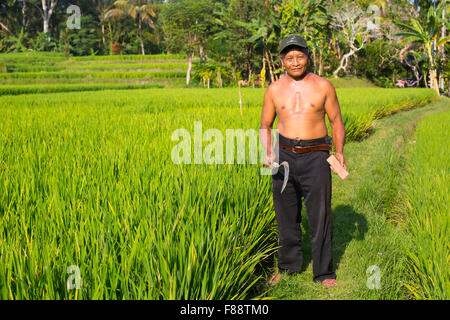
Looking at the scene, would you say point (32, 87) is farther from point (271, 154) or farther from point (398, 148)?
point (271, 154)

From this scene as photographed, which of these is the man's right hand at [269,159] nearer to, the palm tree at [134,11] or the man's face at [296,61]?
the man's face at [296,61]

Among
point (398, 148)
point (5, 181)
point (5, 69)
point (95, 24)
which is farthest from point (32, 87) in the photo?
point (95, 24)

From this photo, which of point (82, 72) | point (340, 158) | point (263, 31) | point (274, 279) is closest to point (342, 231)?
point (274, 279)

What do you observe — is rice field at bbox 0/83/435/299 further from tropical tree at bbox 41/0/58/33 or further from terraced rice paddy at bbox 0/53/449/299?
tropical tree at bbox 41/0/58/33

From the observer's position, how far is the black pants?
2.14m

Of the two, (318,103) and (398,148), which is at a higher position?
(318,103)

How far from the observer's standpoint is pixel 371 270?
232cm

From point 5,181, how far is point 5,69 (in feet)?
70.5

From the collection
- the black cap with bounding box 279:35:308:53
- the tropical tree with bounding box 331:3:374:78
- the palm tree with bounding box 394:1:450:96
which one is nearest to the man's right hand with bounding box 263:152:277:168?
the black cap with bounding box 279:35:308:53

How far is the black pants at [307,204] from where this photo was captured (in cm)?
214

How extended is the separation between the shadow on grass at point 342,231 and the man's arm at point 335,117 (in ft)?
2.52

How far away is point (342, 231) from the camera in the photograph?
3.11 metres

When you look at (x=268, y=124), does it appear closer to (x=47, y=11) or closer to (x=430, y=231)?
(x=430, y=231)
